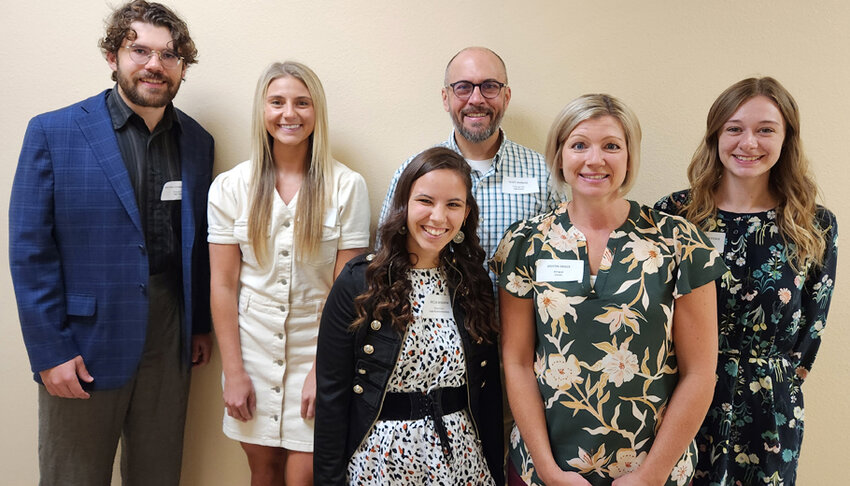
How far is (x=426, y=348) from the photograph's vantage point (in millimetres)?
1733

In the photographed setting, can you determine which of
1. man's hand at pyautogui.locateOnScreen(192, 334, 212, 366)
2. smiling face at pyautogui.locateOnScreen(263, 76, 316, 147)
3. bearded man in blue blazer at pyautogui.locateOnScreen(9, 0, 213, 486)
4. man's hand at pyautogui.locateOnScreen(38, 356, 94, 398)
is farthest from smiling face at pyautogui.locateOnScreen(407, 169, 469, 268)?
man's hand at pyautogui.locateOnScreen(38, 356, 94, 398)

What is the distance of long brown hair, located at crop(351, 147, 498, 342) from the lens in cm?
172

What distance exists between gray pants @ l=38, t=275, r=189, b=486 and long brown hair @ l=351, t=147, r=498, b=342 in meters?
1.09

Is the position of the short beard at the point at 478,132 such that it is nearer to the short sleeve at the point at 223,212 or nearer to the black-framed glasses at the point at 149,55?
the short sleeve at the point at 223,212

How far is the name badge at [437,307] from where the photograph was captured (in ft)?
5.80

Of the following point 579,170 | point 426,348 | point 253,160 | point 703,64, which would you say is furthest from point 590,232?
point 253,160

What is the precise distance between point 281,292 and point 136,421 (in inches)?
35.4

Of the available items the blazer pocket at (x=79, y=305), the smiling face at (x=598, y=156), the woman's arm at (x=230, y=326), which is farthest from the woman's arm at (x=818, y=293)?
the blazer pocket at (x=79, y=305)

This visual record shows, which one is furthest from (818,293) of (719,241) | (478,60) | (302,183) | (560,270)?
(302,183)

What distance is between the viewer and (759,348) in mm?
1872

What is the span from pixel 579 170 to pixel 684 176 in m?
1.03

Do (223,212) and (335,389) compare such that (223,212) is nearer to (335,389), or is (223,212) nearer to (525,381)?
(335,389)

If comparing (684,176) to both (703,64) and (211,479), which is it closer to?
(703,64)

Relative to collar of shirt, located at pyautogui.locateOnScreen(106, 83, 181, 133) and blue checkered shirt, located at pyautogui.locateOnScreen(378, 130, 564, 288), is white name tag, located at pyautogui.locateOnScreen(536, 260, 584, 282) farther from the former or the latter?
collar of shirt, located at pyautogui.locateOnScreen(106, 83, 181, 133)
